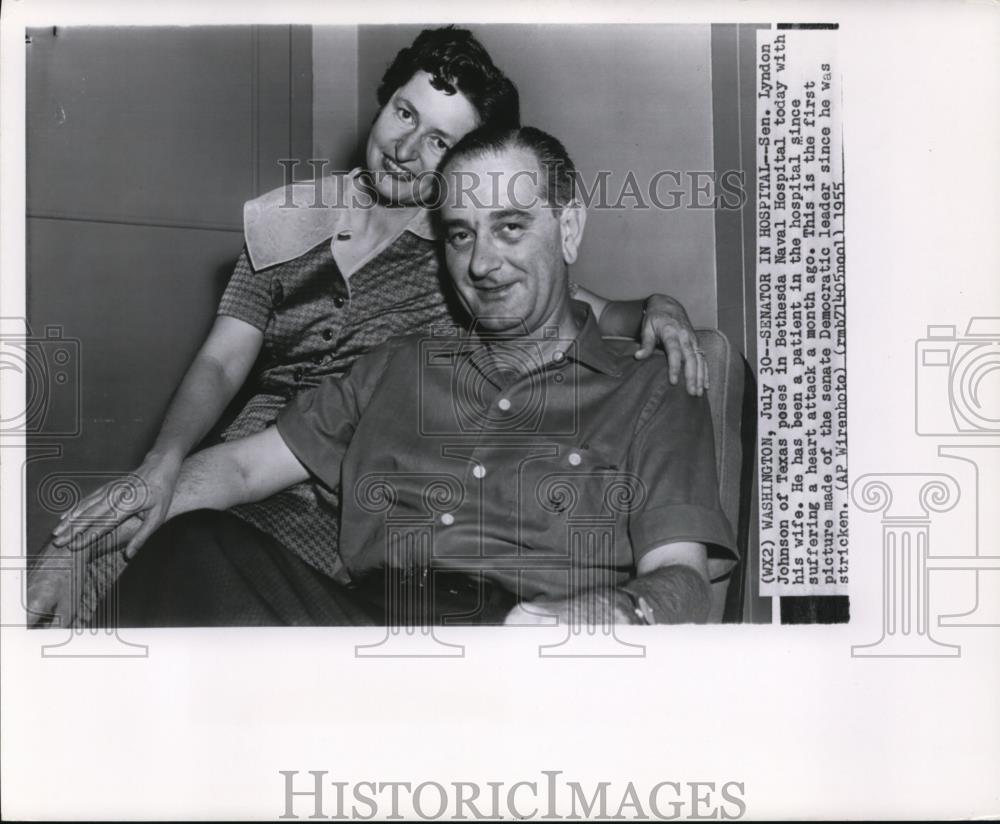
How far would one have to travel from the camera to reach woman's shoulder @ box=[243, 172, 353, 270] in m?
2.03

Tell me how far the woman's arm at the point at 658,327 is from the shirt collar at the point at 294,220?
487mm

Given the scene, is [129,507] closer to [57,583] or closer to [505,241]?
[57,583]

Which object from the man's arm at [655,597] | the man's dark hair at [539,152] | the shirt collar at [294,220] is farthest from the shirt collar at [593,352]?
the shirt collar at [294,220]

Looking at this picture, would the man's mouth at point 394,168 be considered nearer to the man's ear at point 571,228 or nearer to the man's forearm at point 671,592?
the man's ear at point 571,228

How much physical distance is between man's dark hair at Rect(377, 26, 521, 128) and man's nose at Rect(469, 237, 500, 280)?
236 millimetres

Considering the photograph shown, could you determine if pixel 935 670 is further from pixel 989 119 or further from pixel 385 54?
pixel 385 54

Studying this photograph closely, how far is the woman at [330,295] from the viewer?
1.95 metres

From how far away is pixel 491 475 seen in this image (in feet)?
6.30

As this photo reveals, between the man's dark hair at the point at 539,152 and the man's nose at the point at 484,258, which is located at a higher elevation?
the man's dark hair at the point at 539,152

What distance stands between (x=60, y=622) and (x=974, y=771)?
171 cm

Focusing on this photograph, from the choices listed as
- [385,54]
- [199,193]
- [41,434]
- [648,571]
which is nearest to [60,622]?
[41,434]

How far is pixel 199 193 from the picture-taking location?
205cm

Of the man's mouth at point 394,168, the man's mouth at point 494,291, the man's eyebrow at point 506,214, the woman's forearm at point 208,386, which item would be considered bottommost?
the woman's forearm at point 208,386

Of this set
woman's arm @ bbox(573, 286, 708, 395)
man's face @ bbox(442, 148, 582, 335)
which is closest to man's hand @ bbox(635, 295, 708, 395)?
woman's arm @ bbox(573, 286, 708, 395)
